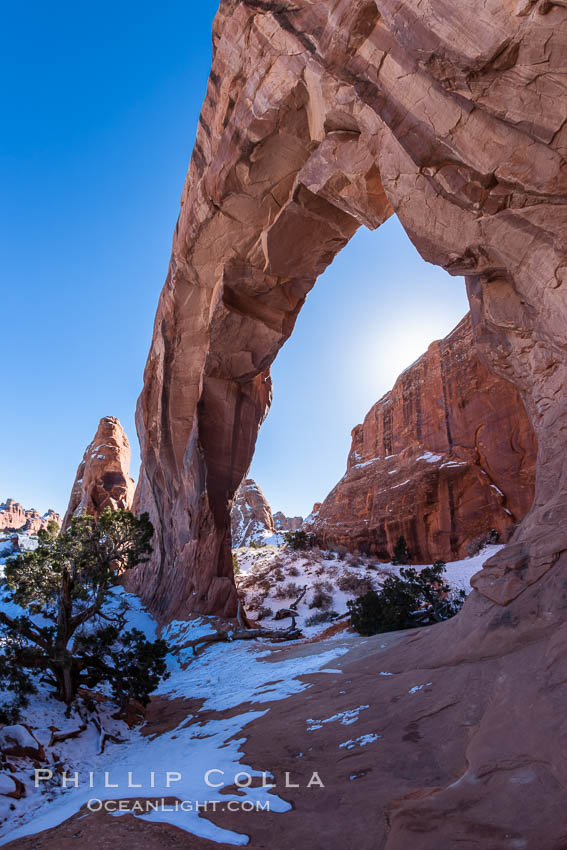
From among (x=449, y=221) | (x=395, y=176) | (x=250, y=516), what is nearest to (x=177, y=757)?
(x=449, y=221)

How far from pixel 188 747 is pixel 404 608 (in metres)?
11.4

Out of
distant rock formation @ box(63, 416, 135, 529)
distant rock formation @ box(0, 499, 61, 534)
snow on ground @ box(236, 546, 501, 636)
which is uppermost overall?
distant rock formation @ box(0, 499, 61, 534)

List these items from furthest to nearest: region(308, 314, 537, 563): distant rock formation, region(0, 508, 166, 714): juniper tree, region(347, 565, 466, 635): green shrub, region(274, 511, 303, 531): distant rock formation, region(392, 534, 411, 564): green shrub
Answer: region(274, 511, 303, 531): distant rock formation, region(392, 534, 411, 564): green shrub, region(308, 314, 537, 563): distant rock formation, region(347, 565, 466, 635): green shrub, region(0, 508, 166, 714): juniper tree

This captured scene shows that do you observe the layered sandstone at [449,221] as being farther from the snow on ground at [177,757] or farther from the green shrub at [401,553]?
the green shrub at [401,553]

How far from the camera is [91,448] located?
139ft

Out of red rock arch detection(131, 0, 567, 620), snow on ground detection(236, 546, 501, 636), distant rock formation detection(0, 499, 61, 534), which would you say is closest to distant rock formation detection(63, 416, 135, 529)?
snow on ground detection(236, 546, 501, 636)

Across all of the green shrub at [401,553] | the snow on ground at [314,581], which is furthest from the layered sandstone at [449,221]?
the green shrub at [401,553]

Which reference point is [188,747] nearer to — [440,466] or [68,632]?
[68,632]

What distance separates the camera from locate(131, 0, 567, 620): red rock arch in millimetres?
7027

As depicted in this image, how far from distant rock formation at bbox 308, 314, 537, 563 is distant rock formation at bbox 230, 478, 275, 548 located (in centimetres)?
2380

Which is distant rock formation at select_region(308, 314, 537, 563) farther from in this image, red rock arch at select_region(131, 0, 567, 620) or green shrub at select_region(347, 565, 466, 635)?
red rock arch at select_region(131, 0, 567, 620)

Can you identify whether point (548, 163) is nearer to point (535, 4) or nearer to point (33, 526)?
point (535, 4)

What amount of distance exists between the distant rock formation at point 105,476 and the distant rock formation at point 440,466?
18361 millimetres

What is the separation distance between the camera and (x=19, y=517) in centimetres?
11425
